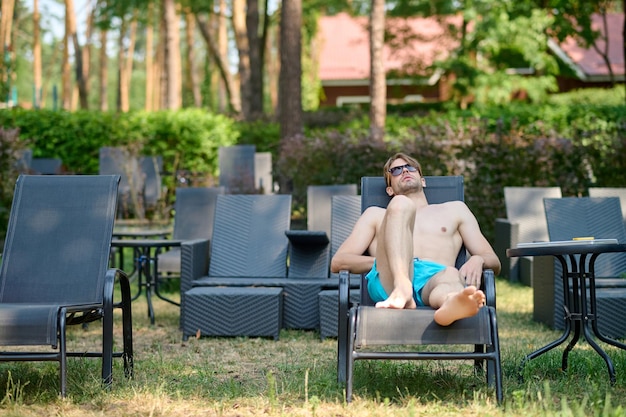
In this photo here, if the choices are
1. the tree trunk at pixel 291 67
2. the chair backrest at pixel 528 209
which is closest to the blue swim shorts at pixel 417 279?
the chair backrest at pixel 528 209

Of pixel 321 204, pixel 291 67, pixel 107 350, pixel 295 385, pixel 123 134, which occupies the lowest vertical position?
pixel 295 385

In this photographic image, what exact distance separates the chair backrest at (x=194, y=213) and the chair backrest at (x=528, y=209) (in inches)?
131

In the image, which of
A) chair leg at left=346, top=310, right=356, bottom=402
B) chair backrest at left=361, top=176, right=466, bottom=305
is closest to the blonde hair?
chair backrest at left=361, top=176, right=466, bottom=305

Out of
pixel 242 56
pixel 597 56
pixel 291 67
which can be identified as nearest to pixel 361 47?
pixel 597 56

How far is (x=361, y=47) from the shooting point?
40781 mm

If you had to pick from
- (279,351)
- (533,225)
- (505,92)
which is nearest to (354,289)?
(279,351)

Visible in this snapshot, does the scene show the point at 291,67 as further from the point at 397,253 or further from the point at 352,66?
the point at 352,66

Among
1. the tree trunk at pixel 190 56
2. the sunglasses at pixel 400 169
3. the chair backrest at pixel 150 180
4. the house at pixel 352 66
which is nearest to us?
the sunglasses at pixel 400 169

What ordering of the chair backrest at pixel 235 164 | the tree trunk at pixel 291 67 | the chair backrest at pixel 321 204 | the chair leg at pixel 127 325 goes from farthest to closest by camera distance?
the tree trunk at pixel 291 67 < the chair backrest at pixel 235 164 < the chair backrest at pixel 321 204 < the chair leg at pixel 127 325

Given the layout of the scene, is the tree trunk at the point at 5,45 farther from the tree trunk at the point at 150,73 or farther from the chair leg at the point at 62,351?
the chair leg at the point at 62,351

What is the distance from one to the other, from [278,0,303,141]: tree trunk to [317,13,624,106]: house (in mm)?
8693

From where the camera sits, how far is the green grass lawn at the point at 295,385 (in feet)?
15.6

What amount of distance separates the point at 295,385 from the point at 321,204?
399 cm

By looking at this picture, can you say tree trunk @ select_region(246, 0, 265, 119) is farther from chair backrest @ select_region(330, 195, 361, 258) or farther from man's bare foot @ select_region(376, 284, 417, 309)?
man's bare foot @ select_region(376, 284, 417, 309)
